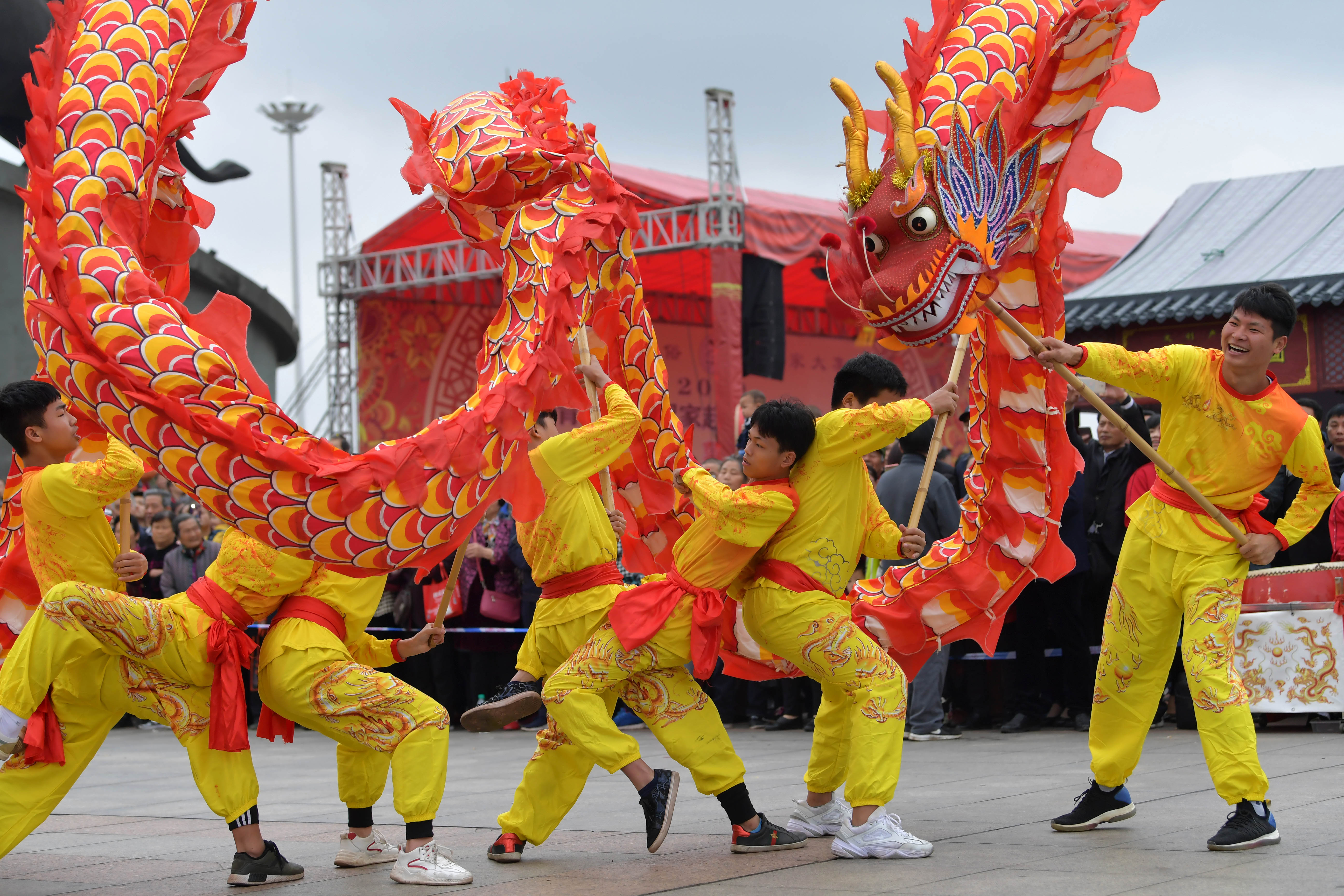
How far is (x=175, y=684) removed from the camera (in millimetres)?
4605

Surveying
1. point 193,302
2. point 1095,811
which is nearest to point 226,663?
point 1095,811

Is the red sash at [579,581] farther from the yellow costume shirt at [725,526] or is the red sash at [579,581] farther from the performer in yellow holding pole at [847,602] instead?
the performer in yellow holding pole at [847,602]

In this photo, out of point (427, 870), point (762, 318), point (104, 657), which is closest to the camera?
point (427, 870)

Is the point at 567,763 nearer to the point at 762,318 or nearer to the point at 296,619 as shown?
the point at 296,619

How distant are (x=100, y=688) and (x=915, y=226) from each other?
292 centimetres

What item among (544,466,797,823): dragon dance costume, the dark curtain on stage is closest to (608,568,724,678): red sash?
(544,466,797,823): dragon dance costume

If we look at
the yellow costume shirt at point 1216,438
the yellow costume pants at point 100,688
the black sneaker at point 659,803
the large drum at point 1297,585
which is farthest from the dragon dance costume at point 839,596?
the large drum at point 1297,585

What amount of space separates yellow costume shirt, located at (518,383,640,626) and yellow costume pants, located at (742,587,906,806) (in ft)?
2.04

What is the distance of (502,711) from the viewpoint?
4625 mm

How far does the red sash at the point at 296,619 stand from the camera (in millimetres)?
4684

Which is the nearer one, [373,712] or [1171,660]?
[373,712]

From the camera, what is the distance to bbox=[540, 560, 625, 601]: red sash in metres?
5.05

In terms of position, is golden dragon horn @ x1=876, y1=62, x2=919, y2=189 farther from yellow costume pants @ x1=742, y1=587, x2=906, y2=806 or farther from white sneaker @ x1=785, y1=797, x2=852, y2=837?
white sneaker @ x1=785, y1=797, x2=852, y2=837

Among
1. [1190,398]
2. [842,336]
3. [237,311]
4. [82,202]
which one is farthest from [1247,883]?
[842,336]
